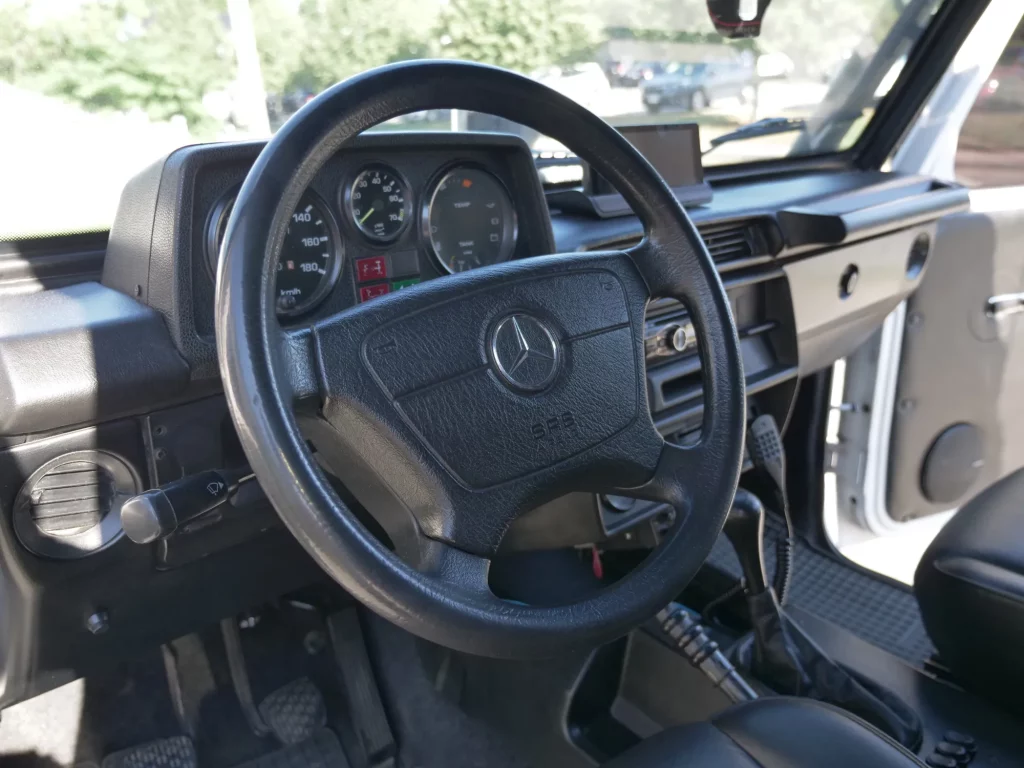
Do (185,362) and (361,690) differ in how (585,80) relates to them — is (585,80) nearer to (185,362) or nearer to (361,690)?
(185,362)

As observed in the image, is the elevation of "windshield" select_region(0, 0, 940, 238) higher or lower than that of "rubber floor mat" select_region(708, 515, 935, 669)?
higher

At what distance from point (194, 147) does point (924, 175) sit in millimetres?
2122

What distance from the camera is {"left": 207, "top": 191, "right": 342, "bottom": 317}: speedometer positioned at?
114cm

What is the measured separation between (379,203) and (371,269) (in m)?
0.10

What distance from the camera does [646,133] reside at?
1.75m

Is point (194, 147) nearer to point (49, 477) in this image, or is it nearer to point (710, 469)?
point (49, 477)

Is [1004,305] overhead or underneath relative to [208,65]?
underneath

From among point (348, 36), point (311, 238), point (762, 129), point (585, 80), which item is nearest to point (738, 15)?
point (585, 80)

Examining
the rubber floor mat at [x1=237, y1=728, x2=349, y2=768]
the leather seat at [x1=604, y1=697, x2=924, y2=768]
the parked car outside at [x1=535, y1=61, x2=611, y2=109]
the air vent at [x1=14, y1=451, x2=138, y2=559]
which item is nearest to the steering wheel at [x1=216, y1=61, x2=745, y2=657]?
the leather seat at [x1=604, y1=697, x2=924, y2=768]

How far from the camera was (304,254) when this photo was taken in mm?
1183

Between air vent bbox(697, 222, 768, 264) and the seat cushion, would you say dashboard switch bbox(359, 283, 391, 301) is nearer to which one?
air vent bbox(697, 222, 768, 264)

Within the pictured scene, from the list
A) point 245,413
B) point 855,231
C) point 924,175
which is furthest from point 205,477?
point 924,175

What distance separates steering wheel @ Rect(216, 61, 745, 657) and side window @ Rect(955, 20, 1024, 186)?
1.99 meters

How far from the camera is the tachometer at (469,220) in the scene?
134 centimetres
